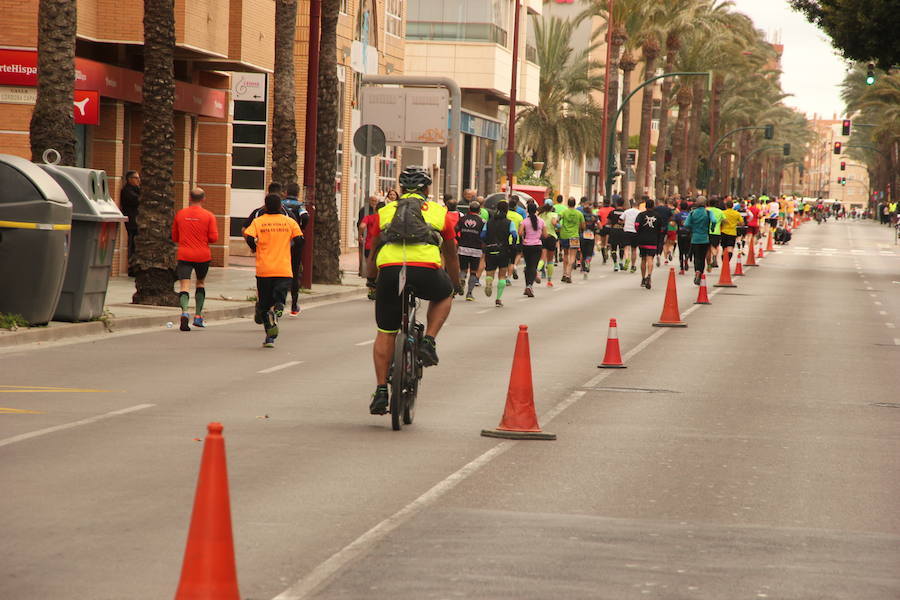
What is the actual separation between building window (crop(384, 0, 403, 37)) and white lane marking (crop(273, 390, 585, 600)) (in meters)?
39.0

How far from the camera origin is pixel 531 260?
29.7m

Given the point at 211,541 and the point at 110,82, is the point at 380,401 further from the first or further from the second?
the point at 110,82

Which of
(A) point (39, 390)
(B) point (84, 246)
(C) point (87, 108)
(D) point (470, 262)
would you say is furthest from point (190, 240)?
(D) point (470, 262)

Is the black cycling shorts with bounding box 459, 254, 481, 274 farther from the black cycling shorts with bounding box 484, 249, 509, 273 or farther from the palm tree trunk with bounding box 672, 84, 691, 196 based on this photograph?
the palm tree trunk with bounding box 672, 84, 691, 196

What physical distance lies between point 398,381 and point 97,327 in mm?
9194

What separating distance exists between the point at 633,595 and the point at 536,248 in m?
23.2

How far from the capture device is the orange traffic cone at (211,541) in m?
5.28

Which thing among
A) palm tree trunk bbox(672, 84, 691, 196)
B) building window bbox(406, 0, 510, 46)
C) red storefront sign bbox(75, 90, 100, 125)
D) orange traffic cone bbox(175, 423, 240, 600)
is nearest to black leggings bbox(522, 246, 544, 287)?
red storefront sign bbox(75, 90, 100, 125)

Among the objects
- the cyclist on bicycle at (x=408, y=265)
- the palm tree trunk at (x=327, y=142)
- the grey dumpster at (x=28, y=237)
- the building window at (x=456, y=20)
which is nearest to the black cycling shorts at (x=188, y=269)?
the grey dumpster at (x=28, y=237)

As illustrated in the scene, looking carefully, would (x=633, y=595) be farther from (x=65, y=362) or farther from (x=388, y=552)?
(x=65, y=362)

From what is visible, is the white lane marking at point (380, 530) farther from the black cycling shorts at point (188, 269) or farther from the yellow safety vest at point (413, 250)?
the black cycling shorts at point (188, 269)

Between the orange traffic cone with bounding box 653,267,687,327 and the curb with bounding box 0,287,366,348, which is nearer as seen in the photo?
the curb with bounding box 0,287,366,348

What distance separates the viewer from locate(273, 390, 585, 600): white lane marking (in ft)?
20.9

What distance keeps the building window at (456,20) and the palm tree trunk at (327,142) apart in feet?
88.5
